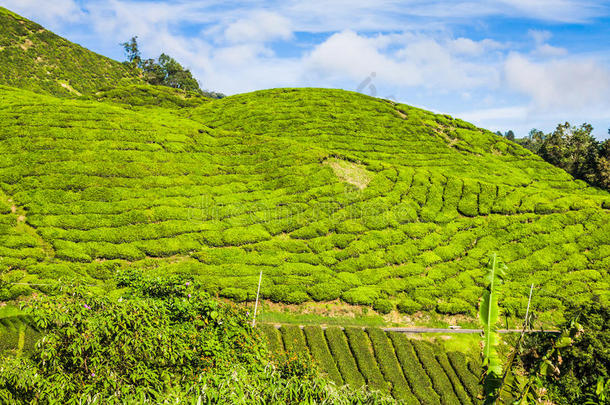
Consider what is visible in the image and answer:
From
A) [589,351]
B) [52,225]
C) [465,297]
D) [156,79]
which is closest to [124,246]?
[52,225]

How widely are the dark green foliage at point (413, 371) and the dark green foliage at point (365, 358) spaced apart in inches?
67.6

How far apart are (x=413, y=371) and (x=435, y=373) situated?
1.35m

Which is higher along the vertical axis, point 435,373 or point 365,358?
point 365,358

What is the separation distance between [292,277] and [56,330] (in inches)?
838

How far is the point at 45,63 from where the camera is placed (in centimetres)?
7638

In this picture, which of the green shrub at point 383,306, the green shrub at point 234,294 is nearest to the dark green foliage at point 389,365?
the green shrub at point 383,306

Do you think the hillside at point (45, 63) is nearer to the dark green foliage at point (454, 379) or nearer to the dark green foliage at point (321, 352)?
the dark green foliage at point (321, 352)

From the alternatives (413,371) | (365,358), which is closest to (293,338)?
(365,358)

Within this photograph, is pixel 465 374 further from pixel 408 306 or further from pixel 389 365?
pixel 408 306

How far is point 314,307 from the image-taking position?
98.9ft

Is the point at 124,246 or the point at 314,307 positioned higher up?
the point at 124,246

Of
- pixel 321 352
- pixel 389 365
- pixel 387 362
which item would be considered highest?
pixel 321 352

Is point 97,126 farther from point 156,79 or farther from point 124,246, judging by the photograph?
point 156,79

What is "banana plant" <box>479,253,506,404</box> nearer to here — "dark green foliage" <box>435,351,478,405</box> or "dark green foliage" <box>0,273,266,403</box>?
"dark green foliage" <box>0,273,266,403</box>
